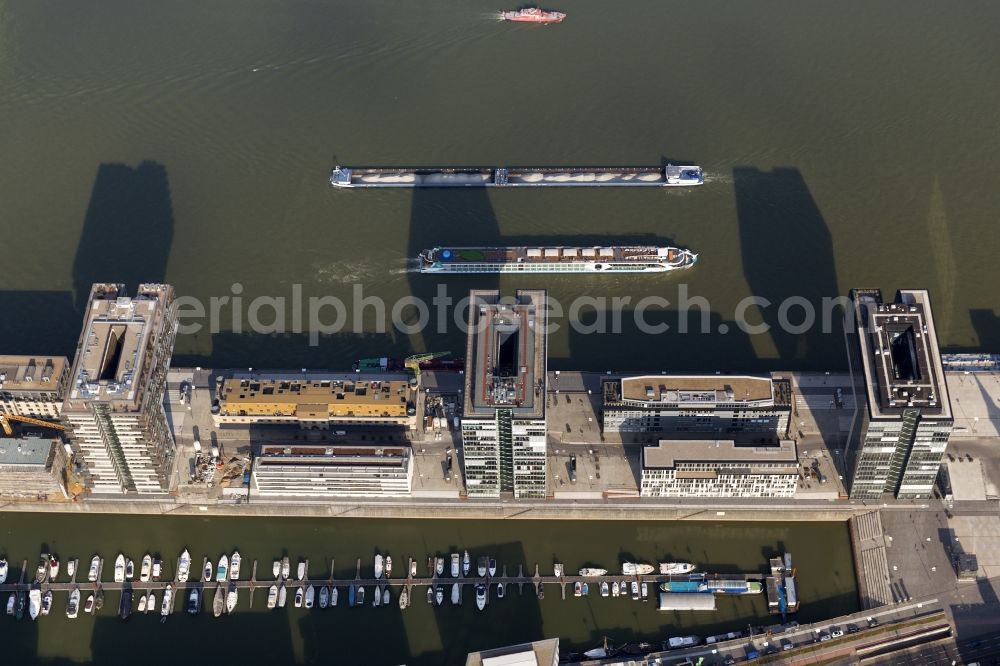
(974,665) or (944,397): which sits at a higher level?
(944,397)

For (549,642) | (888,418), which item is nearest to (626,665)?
(549,642)

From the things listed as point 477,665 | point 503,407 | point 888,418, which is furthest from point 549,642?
point 888,418

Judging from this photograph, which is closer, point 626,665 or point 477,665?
point 477,665

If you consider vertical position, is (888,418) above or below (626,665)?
above

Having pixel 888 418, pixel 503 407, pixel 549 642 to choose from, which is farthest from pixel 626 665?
pixel 888 418

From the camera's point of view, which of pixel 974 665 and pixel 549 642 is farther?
pixel 974 665

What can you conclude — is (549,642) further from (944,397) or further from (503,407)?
(944,397)

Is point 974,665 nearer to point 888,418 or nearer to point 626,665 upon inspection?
point 888,418

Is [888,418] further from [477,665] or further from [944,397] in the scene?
[477,665]
